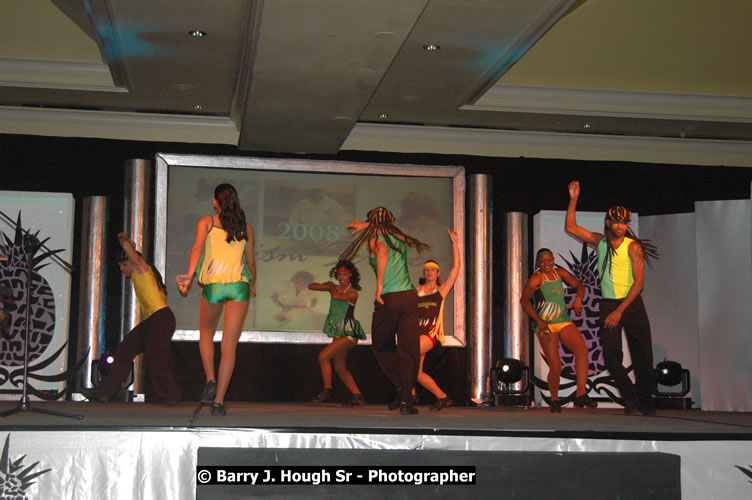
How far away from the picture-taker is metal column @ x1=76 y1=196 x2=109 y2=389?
29.3 feet

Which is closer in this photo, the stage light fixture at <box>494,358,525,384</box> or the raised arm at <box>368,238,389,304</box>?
the raised arm at <box>368,238,389,304</box>

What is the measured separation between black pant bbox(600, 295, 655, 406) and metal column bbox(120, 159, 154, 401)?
196 inches

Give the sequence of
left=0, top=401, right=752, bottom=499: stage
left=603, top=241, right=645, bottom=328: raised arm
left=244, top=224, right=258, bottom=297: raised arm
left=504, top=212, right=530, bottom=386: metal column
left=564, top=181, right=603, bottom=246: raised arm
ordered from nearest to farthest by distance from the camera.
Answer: left=0, top=401, right=752, bottom=499: stage < left=244, top=224, right=258, bottom=297: raised arm < left=603, top=241, right=645, bottom=328: raised arm < left=564, top=181, right=603, bottom=246: raised arm < left=504, top=212, right=530, bottom=386: metal column

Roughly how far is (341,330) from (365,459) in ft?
12.7

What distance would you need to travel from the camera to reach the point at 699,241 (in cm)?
961

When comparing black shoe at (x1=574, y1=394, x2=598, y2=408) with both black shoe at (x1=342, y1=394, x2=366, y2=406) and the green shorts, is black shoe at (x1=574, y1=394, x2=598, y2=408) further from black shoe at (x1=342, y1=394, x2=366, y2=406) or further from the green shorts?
the green shorts

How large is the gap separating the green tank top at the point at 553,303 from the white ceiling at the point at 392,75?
6.89 ft

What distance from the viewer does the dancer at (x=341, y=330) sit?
8.12m

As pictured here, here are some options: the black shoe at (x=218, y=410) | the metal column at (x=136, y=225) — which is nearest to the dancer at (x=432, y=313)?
the black shoe at (x=218, y=410)

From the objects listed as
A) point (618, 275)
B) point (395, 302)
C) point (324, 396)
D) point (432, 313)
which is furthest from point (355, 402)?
point (618, 275)

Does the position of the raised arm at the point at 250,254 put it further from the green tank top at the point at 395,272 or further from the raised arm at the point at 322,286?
the raised arm at the point at 322,286

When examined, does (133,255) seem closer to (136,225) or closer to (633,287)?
(136,225)

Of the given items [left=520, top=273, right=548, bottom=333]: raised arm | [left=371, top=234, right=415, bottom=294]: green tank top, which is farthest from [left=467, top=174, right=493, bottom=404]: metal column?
[left=371, top=234, right=415, bottom=294]: green tank top

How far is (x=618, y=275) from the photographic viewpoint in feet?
21.4
